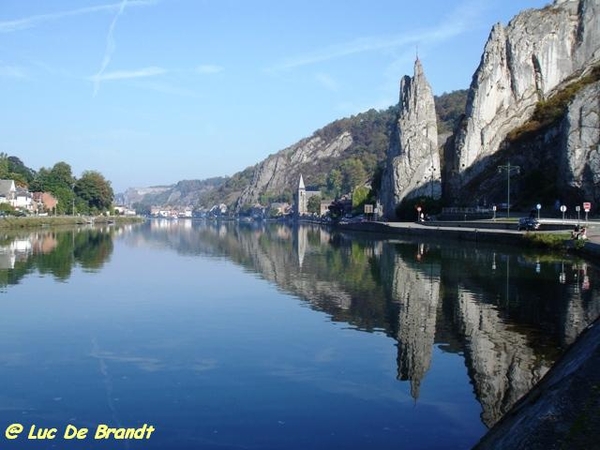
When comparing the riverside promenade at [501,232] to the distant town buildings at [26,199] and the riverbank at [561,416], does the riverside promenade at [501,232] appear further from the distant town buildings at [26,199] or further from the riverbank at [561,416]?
the distant town buildings at [26,199]

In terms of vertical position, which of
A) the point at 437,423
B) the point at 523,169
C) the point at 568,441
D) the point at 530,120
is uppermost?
the point at 530,120

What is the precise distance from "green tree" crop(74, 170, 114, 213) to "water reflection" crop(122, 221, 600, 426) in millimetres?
118677

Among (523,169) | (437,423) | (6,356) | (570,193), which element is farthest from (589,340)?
(523,169)

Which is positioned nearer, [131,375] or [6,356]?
[131,375]

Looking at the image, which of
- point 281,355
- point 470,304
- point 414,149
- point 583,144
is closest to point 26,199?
point 414,149

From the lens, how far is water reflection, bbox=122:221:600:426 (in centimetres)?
1424

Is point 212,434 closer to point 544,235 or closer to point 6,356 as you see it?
point 6,356

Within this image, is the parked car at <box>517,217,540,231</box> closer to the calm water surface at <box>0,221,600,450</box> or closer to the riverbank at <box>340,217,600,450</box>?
the calm water surface at <box>0,221,600,450</box>

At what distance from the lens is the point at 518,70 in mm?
97438

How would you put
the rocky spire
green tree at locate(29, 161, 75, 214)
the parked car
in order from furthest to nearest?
green tree at locate(29, 161, 75, 214)
the rocky spire
the parked car

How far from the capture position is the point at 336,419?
11062 mm

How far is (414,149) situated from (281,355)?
95014 millimetres

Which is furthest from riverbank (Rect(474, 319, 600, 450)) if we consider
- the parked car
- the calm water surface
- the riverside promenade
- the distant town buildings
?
the distant town buildings

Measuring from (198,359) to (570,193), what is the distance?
2374 inches
